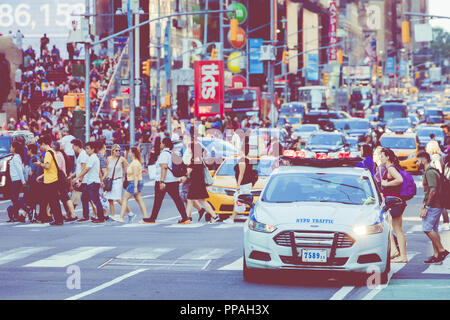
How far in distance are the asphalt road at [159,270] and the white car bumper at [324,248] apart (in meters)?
0.27

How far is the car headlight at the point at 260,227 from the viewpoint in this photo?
12.4 metres

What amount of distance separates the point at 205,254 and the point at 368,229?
4.06 metres

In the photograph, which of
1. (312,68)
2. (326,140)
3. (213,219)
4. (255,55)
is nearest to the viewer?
(213,219)

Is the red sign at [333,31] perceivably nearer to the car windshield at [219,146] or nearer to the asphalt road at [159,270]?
the car windshield at [219,146]

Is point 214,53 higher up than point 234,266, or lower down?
higher up

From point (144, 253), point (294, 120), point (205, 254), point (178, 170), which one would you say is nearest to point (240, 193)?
point (178, 170)

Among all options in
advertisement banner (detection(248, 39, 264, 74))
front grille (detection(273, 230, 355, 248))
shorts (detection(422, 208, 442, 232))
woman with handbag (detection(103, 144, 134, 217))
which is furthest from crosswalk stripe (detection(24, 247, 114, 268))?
advertisement banner (detection(248, 39, 264, 74))

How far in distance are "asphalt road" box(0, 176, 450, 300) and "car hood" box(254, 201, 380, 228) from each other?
0.75 meters

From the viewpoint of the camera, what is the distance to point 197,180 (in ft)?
72.4

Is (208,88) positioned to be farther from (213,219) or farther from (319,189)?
(319,189)

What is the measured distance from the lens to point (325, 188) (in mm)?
13430

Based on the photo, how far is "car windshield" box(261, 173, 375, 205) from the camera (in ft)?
43.4

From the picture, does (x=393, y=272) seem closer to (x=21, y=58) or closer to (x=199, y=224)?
(x=199, y=224)

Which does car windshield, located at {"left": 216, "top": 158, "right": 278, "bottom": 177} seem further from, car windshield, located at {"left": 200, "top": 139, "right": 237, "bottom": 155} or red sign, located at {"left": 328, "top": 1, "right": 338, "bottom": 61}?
red sign, located at {"left": 328, "top": 1, "right": 338, "bottom": 61}
